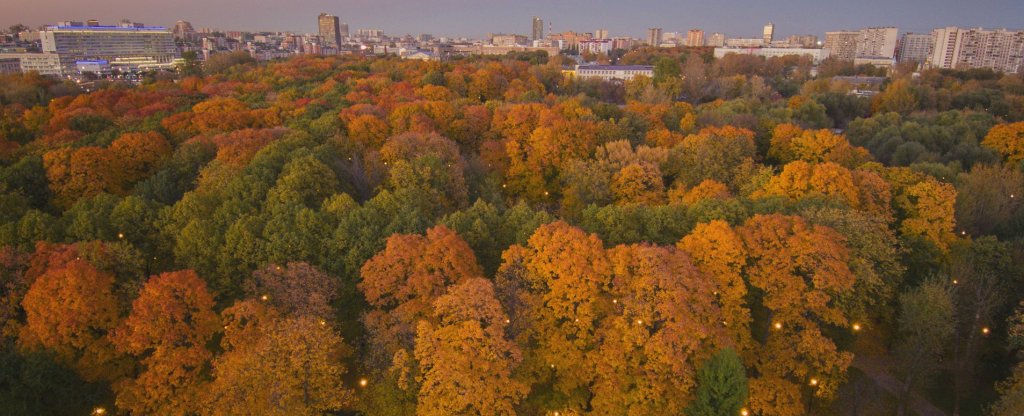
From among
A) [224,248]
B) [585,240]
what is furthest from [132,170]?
[585,240]

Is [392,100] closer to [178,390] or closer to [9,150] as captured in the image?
[9,150]

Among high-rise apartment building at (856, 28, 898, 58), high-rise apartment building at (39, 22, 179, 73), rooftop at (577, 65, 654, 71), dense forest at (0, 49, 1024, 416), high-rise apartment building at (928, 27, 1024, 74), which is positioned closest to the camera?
dense forest at (0, 49, 1024, 416)

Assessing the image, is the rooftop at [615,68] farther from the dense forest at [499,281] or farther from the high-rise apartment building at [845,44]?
the high-rise apartment building at [845,44]

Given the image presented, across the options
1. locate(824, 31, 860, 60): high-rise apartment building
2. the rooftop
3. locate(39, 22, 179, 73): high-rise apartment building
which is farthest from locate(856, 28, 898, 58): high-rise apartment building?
locate(39, 22, 179, 73): high-rise apartment building

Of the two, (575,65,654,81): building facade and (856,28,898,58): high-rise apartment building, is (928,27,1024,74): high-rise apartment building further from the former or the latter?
(575,65,654,81): building facade

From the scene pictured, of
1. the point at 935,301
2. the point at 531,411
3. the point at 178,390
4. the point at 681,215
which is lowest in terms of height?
the point at 531,411

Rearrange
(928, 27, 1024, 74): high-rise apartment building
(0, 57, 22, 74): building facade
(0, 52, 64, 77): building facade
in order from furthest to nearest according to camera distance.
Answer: (928, 27, 1024, 74): high-rise apartment building < (0, 52, 64, 77): building facade < (0, 57, 22, 74): building facade

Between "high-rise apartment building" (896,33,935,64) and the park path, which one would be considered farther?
"high-rise apartment building" (896,33,935,64)
